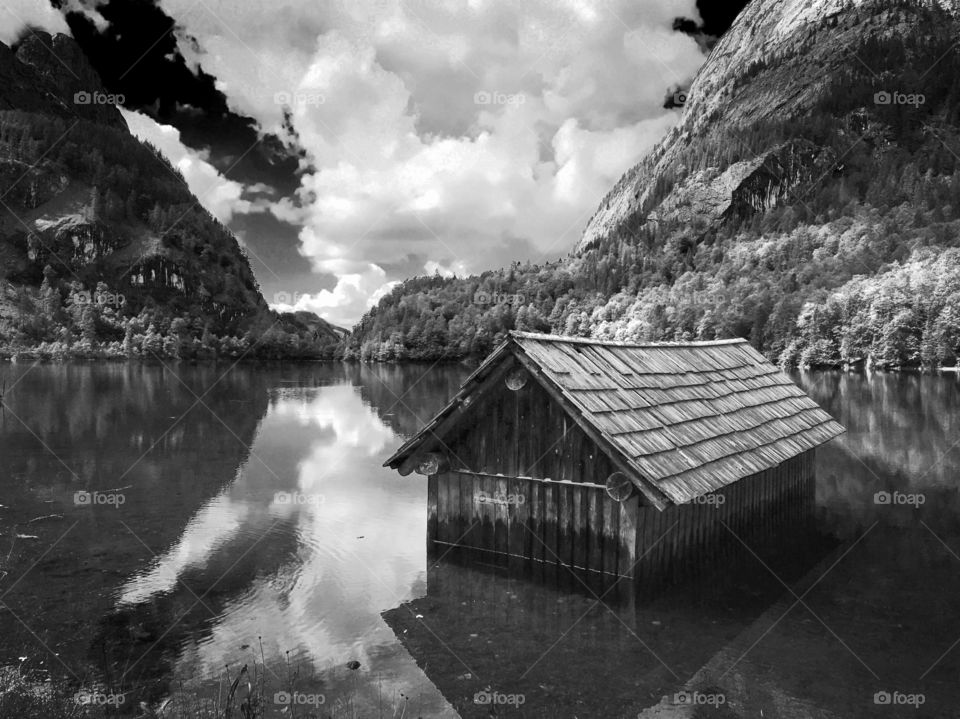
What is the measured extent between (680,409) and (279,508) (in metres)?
13.1

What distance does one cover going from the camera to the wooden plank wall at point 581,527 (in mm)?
14008

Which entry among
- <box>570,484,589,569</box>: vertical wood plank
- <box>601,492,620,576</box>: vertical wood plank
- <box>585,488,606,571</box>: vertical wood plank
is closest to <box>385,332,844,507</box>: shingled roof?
<box>601,492,620,576</box>: vertical wood plank

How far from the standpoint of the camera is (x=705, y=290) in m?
154

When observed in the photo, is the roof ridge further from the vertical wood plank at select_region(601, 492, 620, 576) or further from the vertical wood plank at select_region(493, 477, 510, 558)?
the vertical wood plank at select_region(601, 492, 620, 576)

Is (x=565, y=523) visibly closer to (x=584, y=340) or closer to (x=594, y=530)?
(x=594, y=530)

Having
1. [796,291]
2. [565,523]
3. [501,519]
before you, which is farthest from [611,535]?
[796,291]

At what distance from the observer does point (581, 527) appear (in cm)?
1441

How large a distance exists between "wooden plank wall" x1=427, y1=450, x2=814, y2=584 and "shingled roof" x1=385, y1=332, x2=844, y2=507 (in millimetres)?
949

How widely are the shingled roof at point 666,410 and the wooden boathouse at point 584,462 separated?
0.15 feet

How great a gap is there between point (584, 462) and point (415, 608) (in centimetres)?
437

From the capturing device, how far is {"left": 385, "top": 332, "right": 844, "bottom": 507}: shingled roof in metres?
13.9

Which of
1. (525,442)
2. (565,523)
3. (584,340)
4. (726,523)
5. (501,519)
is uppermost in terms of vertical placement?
(584,340)

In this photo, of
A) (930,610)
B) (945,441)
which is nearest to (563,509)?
(930,610)

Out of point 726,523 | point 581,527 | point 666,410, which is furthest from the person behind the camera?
point 726,523
